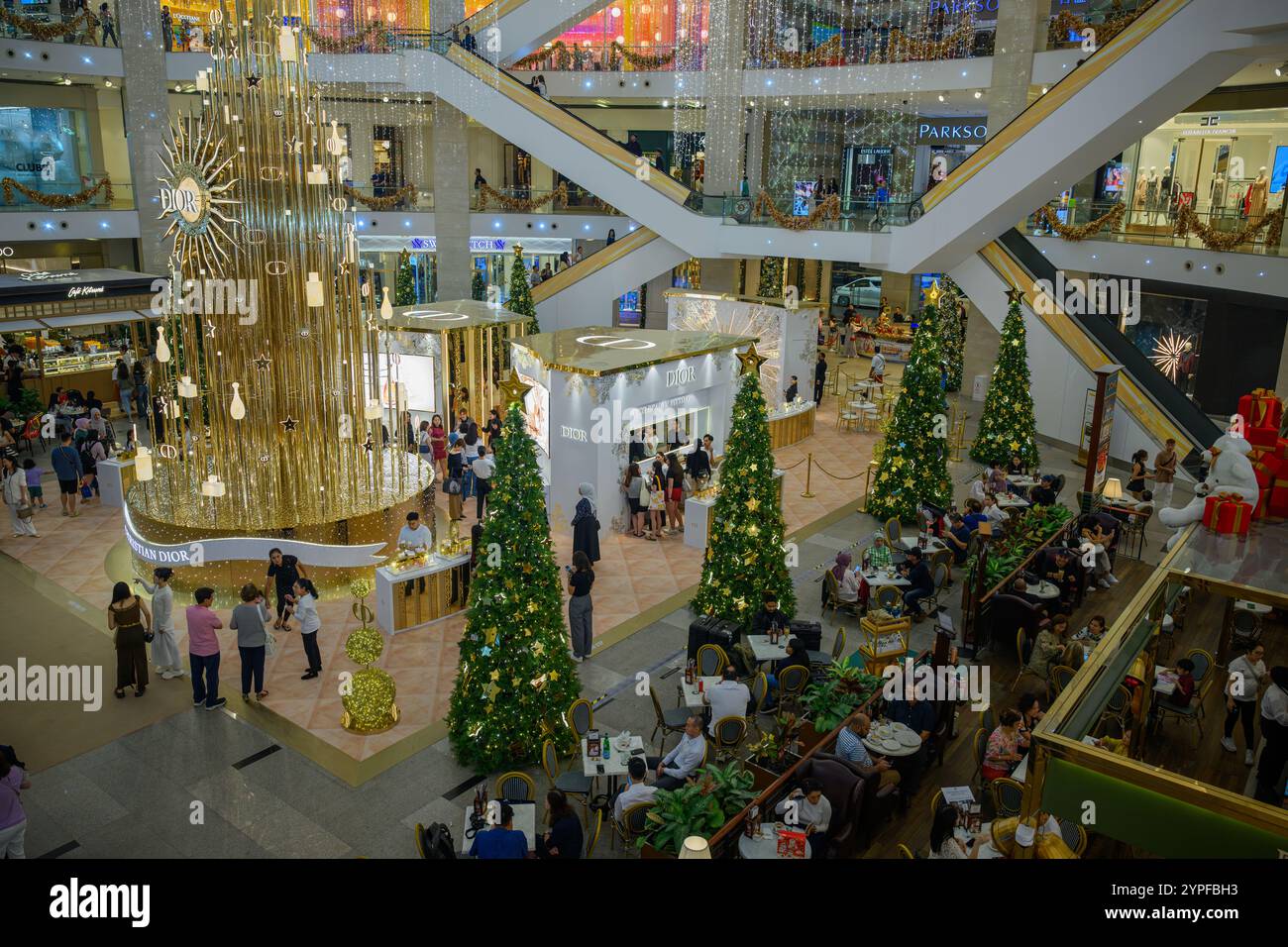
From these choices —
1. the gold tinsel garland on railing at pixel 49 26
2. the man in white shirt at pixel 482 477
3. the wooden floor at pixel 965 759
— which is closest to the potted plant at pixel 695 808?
the wooden floor at pixel 965 759

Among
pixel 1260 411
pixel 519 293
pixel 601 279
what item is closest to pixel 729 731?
pixel 1260 411

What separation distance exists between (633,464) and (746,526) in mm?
3765

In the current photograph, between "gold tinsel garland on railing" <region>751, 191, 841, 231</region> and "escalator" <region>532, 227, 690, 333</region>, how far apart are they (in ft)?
7.02

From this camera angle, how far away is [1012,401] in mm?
16688

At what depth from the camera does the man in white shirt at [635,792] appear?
6.75 m

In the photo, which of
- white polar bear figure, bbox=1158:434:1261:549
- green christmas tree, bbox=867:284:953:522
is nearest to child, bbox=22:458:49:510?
green christmas tree, bbox=867:284:953:522

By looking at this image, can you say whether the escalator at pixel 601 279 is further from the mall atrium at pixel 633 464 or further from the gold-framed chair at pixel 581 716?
the gold-framed chair at pixel 581 716

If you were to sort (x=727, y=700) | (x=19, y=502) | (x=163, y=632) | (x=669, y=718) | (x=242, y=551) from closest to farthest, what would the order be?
1. (x=727, y=700)
2. (x=669, y=718)
3. (x=163, y=632)
4. (x=242, y=551)
5. (x=19, y=502)

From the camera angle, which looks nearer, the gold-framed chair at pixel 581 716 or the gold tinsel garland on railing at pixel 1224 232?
the gold-framed chair at pixel 581 716

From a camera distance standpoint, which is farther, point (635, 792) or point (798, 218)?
point (798, 218)

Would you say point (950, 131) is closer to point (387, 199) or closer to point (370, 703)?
point (387, 199)

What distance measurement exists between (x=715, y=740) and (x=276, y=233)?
24.1 ft

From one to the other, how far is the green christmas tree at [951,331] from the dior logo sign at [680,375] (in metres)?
9.24

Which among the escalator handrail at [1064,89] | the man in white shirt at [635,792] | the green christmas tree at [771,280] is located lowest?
the man in white shirt at [635,792]
